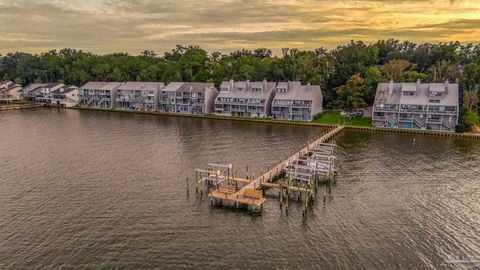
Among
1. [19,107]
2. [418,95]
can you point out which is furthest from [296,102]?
[19,107]

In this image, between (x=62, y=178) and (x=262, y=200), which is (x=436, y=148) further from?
(x=62, y=178)

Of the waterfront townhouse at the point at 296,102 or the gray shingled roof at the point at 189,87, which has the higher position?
the gray shingled roof at the point at 189,87

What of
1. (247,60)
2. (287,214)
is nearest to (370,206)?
(287,214)

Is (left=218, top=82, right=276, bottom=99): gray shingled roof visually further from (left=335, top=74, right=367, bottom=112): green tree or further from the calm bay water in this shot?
the calm bay water

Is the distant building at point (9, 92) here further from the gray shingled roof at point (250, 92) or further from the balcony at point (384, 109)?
the balcony at point (384, 109)

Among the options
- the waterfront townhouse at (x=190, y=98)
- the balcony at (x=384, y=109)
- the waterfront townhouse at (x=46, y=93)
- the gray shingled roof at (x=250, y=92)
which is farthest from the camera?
the waterfront townhouse at (x=46, y=93)

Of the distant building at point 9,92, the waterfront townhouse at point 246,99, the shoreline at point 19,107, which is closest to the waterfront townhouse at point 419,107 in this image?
the waterfront townhouse at point 246,99
